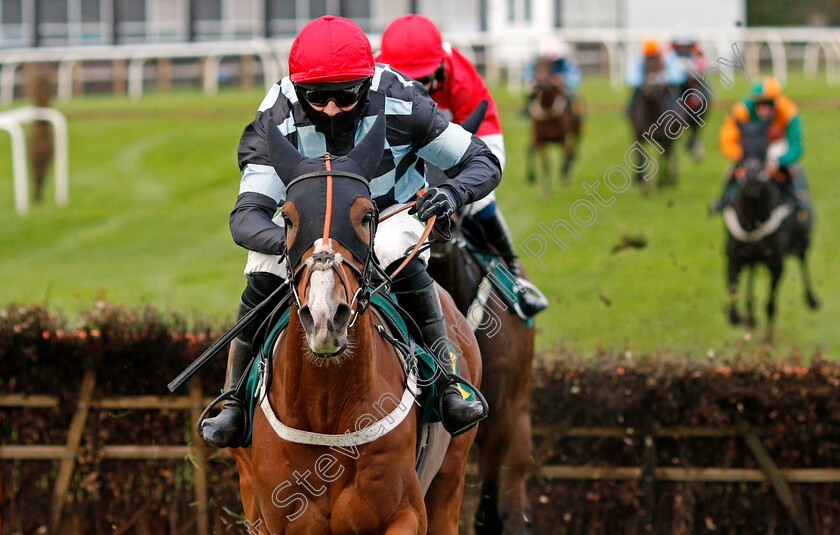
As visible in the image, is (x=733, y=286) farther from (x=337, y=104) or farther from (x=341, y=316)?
(x=341, y=316)

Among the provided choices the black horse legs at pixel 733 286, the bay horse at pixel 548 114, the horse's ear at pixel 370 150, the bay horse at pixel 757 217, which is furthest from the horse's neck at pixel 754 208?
the horse's ear at pixel 370 150

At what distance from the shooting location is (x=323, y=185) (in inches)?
106

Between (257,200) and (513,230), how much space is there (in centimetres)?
1046

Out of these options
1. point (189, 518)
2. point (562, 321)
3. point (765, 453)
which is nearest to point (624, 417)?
point (765, 453)

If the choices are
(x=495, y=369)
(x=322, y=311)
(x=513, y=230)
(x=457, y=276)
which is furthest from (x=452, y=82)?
(x=513, y=230)

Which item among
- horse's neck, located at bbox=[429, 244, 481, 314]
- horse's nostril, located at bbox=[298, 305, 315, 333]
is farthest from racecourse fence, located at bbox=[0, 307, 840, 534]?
horse's nostril, located at bbox=[298, 305, 315, 333]

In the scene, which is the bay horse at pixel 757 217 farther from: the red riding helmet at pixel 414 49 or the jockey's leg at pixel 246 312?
Answer: the jockey's leg at pixel 246 312

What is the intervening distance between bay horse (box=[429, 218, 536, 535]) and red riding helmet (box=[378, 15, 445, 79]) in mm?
659

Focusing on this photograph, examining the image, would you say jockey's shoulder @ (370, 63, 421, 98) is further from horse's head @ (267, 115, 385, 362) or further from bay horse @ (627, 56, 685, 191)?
bay horse @ (627, 56, 685, 191)

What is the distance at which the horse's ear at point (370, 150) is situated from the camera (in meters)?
2.83

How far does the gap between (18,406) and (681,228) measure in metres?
10.4

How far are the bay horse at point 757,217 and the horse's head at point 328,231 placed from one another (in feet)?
25.1

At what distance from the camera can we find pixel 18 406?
17.2ft

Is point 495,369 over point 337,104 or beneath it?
beneath
